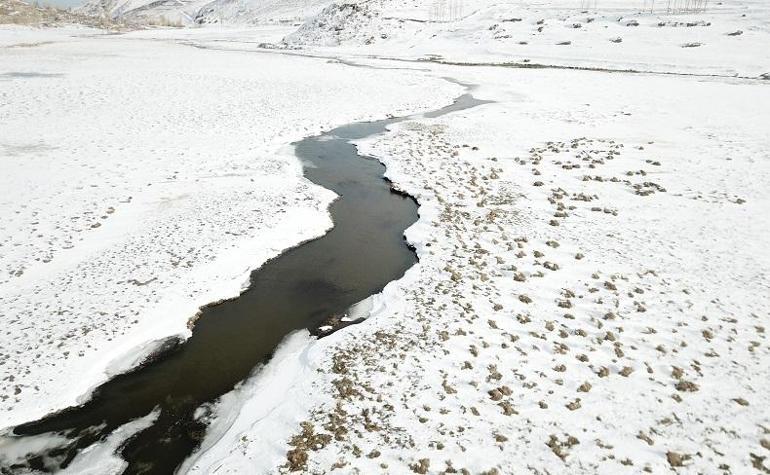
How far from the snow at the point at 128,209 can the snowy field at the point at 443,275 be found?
0.31 feet

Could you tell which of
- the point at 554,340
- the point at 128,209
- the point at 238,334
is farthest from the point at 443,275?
the point at 128,209

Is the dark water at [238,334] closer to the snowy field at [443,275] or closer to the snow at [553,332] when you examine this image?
the snowy field at [443,275]

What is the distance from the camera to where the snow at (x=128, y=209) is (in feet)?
35.6

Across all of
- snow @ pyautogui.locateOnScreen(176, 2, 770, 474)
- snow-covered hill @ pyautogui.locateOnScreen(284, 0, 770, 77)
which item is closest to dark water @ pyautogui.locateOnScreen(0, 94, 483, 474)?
snow @ pyautogui.locateOnScreen(176, 2, 770, 474)

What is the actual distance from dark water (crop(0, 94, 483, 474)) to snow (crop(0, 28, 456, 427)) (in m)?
0.54

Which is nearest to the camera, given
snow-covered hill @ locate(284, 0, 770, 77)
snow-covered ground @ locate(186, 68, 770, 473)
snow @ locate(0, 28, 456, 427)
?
snow-covered ground @ locate(186, 68, 770, 473)

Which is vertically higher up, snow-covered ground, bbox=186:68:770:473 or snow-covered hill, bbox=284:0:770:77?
snow-covered hill, bbox=284:0:770:77

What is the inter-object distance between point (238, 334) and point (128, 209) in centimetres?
896

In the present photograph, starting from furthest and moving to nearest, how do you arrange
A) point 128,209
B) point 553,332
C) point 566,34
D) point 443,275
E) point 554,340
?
point 566,34
point 128,209
point 443,275
point 553,332
point 554,340

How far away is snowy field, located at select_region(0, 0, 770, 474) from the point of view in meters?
8.71

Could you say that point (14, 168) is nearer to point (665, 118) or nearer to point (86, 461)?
point (86, 461)

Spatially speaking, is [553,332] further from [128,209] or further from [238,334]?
[128,209]

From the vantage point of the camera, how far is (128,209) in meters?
17.3

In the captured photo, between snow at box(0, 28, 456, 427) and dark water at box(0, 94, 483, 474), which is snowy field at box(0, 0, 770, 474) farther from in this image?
dark water at box(0, 94, 483, 474)
